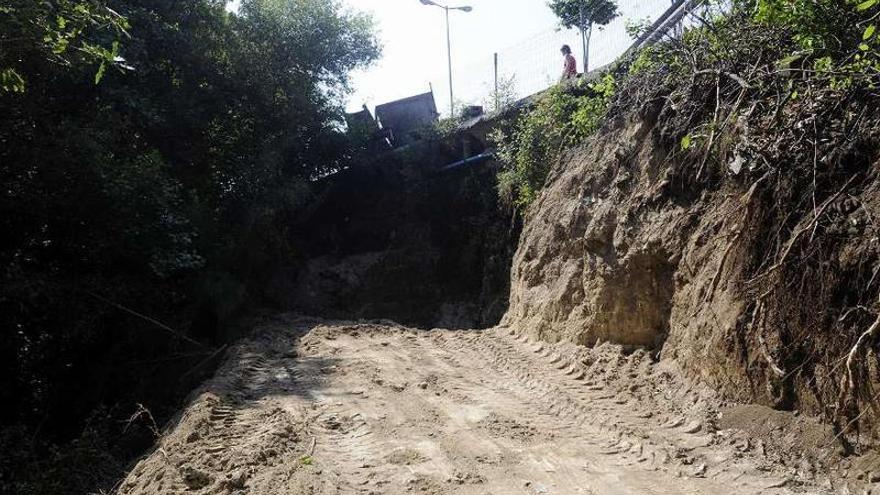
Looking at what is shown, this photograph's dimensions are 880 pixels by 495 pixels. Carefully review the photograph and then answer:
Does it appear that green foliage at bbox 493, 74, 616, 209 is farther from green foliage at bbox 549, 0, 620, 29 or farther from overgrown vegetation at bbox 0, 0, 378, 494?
overgrown vegetation at bbox 0, 0, 378, 494

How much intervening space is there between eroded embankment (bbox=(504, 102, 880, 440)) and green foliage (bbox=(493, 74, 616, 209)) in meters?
0.55

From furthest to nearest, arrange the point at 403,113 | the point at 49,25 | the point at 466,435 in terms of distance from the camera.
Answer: the point at 403,113, the point at 49,25, the point at 466,435

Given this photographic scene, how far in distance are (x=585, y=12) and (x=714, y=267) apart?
1113 cm

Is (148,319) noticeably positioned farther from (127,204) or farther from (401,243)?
(401,243)

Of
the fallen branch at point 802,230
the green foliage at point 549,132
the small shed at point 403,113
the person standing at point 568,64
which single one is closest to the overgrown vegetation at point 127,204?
the small shed at point 403,113

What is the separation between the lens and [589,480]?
4031mm

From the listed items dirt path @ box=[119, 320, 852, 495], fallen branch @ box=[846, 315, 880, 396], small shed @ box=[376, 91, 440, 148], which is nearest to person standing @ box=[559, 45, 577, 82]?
small shed @ box=[376, 91, 440, 148]

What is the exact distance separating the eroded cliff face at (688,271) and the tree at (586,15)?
20.9ft

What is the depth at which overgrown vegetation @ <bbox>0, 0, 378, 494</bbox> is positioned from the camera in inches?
329

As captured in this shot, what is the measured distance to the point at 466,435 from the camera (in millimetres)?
5000

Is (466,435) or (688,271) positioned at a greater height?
(688,271)

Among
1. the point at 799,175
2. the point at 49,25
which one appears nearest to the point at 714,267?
the point at 799,175

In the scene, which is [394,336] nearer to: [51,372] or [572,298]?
[572,298]

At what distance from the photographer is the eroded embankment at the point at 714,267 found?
3.89m
